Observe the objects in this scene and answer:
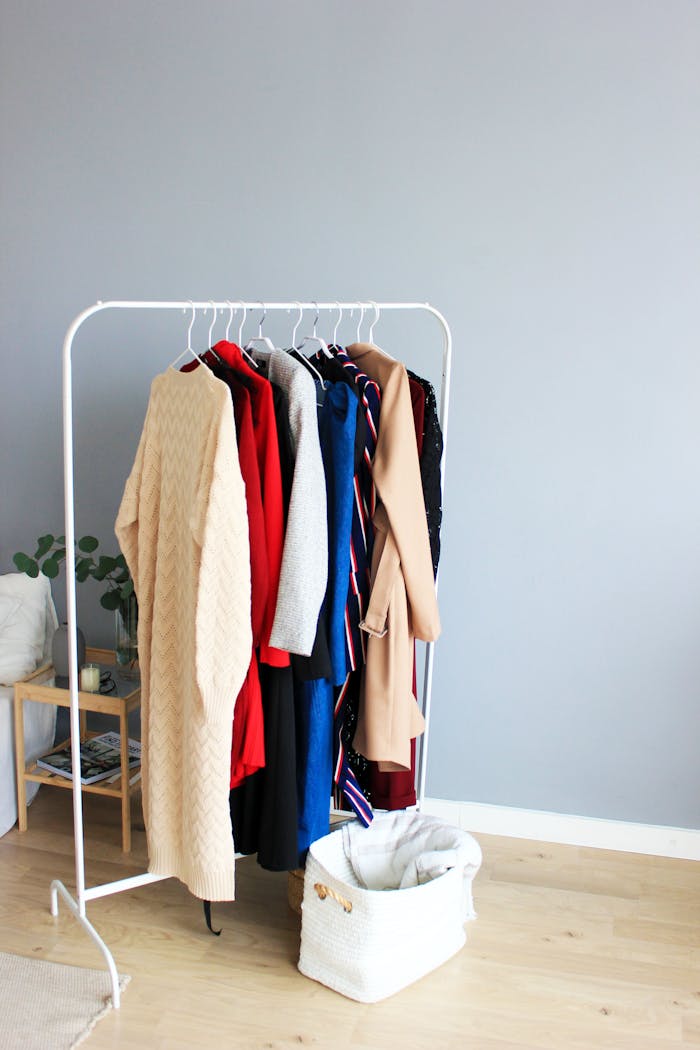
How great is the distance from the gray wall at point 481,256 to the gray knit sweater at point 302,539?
76cm

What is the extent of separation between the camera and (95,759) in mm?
2643

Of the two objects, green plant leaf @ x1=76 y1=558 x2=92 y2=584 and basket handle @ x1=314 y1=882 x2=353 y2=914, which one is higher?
green plant leaf @ x1=76 y1=558 x2=92 y2=584

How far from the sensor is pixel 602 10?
2383 millimetres

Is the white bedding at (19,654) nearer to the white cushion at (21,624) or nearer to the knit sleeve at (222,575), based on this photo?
the white cushion at (21,624)

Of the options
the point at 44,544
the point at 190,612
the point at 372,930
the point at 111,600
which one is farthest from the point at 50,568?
the point at 372,930

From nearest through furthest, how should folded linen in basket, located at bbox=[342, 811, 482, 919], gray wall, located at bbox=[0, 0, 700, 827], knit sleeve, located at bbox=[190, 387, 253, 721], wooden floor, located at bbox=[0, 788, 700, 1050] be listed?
1. knit sleeve, located at bbox=[190, 387, 253, 721]
2. wooden floor, located at bbox=[0, 788, 700, 1050]
3. folded linen in basket, located at bbox=[342, 811, 482, 919]
4. gray wall, located at bbox=[0, 0, 700, 827]

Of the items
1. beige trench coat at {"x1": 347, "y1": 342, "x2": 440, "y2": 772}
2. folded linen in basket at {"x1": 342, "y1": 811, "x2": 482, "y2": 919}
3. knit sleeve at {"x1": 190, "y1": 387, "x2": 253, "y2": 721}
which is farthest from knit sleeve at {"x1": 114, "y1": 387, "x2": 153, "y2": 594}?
folded linen in basket at {"x1": 342, "y1": 811, "x2": 482, "y2": 919}

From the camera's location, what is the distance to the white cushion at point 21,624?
8.82 ft

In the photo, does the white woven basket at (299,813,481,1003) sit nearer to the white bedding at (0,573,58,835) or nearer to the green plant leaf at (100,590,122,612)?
the green plant leaf at (100,590,122,612)

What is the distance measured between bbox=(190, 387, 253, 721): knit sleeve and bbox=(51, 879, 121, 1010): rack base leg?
597 mm

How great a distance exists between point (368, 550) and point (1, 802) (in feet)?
4.36

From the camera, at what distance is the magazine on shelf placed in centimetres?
258

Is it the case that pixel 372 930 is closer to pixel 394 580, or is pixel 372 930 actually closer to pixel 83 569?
pixel 394 580

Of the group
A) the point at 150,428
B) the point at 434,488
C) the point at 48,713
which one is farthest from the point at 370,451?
the point at 48,713
